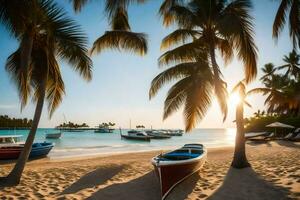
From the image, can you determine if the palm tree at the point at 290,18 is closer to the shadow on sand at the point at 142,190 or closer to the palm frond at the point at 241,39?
the palm frond at the point at 241,39

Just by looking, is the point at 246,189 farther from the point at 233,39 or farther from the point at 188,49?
the point at 188,49

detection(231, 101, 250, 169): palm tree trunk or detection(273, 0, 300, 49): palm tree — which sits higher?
detection(273, 0, 300, 49): palm tree

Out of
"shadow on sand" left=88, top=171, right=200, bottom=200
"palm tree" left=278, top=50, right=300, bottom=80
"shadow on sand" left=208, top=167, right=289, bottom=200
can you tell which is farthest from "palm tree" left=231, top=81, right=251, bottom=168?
"palm tree" left=278, top=50, right=300, bottom=80

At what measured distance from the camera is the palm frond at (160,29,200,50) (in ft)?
42.2

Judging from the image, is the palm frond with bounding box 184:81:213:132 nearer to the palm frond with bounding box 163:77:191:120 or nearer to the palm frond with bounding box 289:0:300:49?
the palm frond with bounding box 163:77:191:120

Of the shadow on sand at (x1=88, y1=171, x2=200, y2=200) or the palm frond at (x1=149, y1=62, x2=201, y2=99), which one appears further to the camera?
the palm frond at (x1=149, y1=62, x2=201, y2=99)

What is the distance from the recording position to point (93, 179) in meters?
10.4

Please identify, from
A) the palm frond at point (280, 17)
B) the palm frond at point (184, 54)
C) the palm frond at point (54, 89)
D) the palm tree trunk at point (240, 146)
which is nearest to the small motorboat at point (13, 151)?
the palm frond at point (54, 89)

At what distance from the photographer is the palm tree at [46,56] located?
27.3ft

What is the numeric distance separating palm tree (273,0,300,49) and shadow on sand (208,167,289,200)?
539 cm

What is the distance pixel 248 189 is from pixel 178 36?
7.99 metres

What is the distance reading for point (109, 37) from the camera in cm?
1122

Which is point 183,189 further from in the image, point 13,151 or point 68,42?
point 13,151

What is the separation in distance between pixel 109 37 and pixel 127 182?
5983 millimetres
